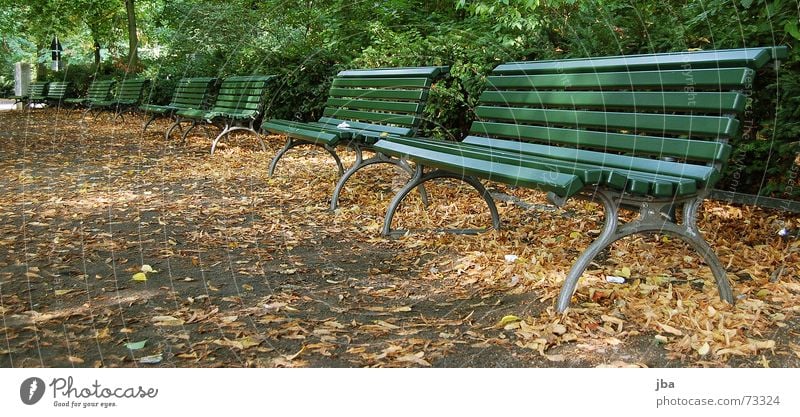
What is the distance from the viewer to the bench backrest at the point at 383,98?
15.8 ft

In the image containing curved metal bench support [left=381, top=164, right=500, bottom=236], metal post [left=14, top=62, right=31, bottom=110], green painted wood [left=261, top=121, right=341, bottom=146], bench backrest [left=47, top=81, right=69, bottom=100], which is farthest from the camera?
metal post [left=14, top=62, right=31, bottom=110]

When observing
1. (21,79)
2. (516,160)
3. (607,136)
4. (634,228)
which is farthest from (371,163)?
(21,79)

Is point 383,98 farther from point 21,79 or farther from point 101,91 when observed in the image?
point 21,79

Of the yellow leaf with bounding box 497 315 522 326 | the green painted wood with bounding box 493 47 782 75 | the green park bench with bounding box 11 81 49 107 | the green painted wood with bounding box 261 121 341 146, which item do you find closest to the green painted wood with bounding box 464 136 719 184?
the green painted wood with bounding box 493 47 782 75

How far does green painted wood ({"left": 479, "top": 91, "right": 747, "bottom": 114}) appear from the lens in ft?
8.84

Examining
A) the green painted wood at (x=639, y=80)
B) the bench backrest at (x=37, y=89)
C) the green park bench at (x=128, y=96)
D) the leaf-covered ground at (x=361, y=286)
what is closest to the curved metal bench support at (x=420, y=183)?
the leaf-covered ground at (x=361, y=286)

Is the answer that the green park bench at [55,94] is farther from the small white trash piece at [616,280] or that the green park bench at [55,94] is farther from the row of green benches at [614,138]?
the small white trash piece at [616,280]

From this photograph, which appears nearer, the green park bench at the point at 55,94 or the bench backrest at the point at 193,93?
the bench backrest at the point at 193,93

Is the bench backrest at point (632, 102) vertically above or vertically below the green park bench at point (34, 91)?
above

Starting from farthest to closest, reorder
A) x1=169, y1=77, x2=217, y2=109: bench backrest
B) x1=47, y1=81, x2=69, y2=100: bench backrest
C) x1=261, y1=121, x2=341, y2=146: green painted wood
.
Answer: x1=47, y1=81, x2=69, y2=100: bench backrest → x1=169, y1=77, x2=217, y2=109: bench backrest → x1=261, y1=121, x2=341, y2=146: green painted wood

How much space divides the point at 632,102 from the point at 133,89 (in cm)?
1161

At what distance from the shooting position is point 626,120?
123 inches

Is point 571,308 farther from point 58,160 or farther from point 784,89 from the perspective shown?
point 58,160

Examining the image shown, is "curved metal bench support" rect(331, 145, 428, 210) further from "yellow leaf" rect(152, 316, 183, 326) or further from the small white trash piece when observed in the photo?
"yellow leaf" rect(152, 316, 183, 326)
